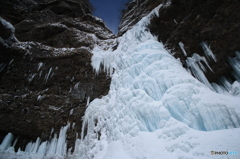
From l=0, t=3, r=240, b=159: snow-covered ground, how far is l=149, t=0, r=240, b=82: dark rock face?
96cm

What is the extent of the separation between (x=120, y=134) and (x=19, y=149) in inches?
243

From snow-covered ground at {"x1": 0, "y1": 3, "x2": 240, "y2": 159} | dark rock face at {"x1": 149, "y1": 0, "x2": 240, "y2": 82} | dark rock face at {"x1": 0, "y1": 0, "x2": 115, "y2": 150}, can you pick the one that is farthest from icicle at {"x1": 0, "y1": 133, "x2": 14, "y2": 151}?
dark rock face at {"x1": 149, "y1": 0, "x2": 240, "y2": 82}

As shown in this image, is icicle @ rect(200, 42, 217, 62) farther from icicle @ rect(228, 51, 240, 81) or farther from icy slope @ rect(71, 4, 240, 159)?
icy slope @ rect(71, 4, 240, 159)

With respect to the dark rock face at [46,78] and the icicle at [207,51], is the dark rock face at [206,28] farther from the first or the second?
the dark rock face at [46,78]

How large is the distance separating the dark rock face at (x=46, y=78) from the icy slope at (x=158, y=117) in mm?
1889

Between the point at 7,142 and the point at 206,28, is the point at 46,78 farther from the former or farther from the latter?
the point at 206,28

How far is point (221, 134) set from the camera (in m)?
2.68

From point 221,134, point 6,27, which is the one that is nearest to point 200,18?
point 221,134

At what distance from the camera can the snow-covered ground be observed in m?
2.78

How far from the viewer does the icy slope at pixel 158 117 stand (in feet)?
9.16

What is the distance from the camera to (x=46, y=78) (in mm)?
8258

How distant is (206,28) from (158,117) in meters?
4.38

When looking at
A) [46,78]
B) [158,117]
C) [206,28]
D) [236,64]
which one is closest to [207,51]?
[206,28]

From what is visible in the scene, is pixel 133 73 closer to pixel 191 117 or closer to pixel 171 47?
pixel 171 47
